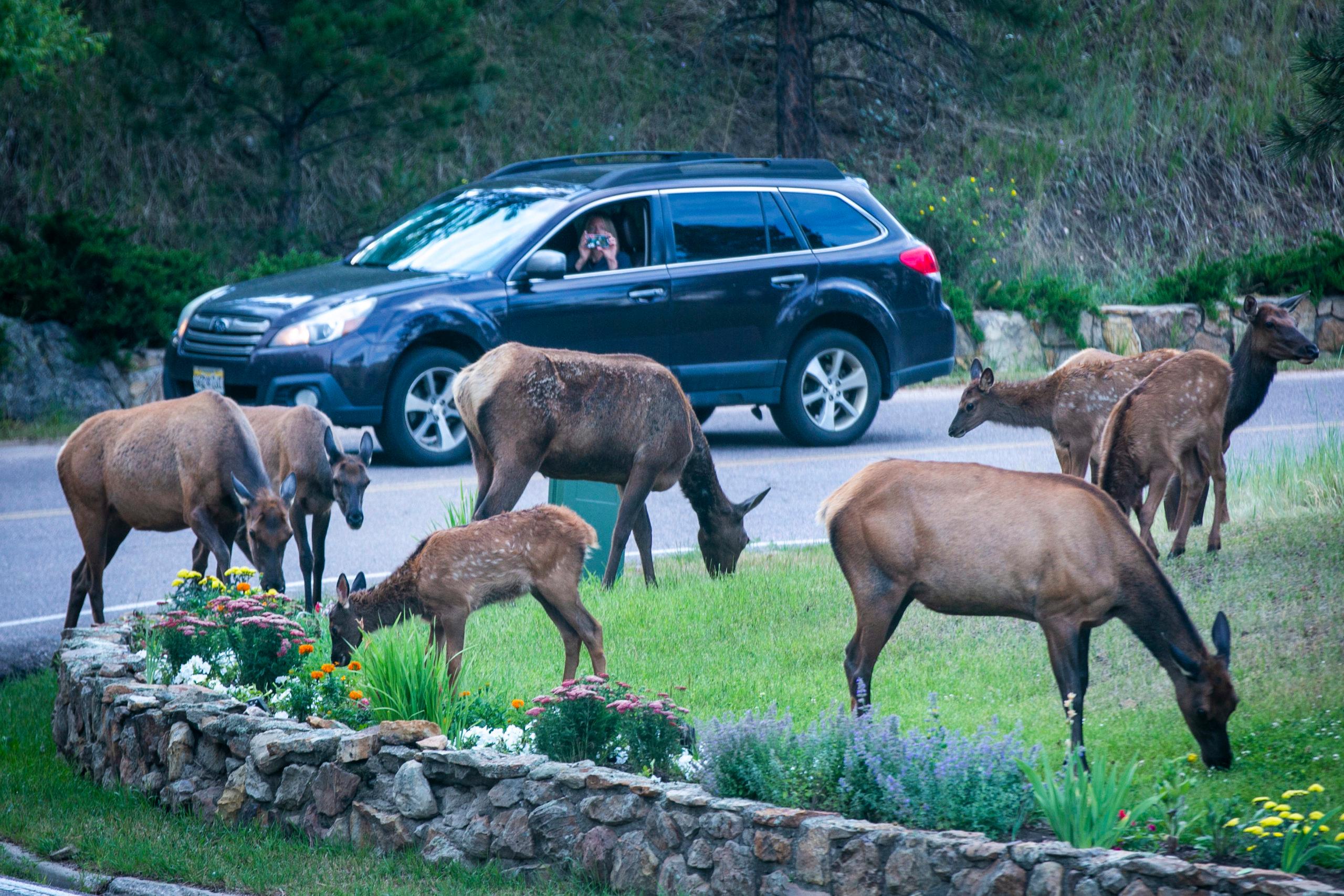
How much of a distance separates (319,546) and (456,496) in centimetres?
268

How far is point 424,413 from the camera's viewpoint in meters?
14.1

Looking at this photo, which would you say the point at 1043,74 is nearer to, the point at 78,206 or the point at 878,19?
the point at 878,19

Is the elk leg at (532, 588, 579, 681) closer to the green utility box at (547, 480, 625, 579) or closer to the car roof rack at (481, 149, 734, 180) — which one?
the green utility box at (547, 480, 625, 579)

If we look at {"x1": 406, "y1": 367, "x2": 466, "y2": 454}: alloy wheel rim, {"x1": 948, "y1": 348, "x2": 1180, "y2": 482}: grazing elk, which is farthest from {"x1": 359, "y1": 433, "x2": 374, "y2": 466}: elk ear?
{"x1": 948, "y1": 348, "x2": 1180, "y2": 482}: grazing elk

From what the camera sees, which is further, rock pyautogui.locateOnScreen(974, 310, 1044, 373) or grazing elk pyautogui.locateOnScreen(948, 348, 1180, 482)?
rock pyautogui.locateOnScreen(974, 310, 1044, 373)

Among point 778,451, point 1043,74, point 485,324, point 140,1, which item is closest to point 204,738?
point 485,324

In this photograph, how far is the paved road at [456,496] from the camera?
10648 millimetres

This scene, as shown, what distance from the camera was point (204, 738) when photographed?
6.67m

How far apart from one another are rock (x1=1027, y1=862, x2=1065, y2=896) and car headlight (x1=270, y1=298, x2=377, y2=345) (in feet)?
31.6

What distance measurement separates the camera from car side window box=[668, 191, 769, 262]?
47.2 ft

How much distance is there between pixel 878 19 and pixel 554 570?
22765 mm

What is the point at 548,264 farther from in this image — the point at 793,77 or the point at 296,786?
the point at 793,77

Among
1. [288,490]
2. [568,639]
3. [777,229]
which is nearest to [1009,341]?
[777,229]

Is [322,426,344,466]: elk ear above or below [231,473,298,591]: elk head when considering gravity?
above
